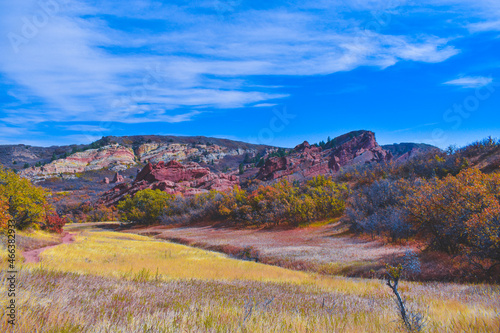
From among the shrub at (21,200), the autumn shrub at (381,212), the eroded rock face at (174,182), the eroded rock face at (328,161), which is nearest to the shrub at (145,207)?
the eroded rock face at (174,182)

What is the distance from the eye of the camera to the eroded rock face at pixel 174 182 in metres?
86.4

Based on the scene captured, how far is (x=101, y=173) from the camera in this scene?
161500 mm

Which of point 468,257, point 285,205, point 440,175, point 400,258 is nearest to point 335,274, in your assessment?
point 400,258

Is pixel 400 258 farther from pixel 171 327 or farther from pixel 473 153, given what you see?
pixel 473 153

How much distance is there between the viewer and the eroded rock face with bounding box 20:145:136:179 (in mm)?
152125

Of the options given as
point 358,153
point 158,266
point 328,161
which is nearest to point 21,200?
point 158,266

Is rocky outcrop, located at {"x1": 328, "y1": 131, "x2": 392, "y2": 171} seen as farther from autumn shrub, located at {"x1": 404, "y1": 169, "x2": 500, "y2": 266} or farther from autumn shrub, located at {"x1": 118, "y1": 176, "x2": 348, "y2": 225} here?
autumn shrub, located at {"x1": 404, "y1": 169, "x2": 500, "y2": 266}

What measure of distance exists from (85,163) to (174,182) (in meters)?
115

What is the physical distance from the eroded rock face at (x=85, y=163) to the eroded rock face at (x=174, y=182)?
248 feet

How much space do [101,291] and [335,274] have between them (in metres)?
14.3

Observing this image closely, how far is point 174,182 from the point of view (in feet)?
311

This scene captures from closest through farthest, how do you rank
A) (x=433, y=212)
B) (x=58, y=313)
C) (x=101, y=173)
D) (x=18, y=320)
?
(x=18, y=320) → (x=58, y=313) → (x=433, y=212) → (x=101, y=173)

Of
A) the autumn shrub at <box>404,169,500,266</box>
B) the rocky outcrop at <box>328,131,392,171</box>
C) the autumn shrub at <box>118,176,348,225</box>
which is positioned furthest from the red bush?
the rocky outcrop at <box>328,131,392,171</box>

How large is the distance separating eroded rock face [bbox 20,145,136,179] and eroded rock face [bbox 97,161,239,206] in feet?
248
